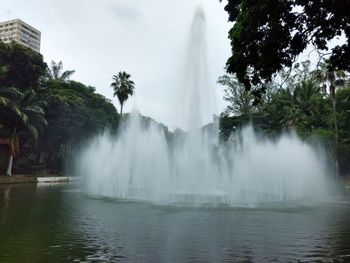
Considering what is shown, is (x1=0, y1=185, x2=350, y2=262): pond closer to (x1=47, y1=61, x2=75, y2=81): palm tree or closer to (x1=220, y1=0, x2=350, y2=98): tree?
(x1=220, y1=0, x2=350, y2=98): tree

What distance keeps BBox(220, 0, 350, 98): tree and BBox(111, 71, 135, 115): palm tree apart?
55.6 m

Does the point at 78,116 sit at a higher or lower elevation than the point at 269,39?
higher

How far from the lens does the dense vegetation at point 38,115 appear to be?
44062 millimetres

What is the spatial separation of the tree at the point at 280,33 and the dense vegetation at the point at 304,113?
33.2 meters

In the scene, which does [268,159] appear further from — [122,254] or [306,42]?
[122,254]

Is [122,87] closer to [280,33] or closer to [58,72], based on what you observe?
[58,72]

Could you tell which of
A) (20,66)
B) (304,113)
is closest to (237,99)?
(304,113)

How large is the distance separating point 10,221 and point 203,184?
17425 mm

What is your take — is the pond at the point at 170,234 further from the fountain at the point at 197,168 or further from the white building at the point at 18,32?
the white building at the point at 18,32

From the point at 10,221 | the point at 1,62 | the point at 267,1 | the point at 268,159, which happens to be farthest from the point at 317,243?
the point at 1,62

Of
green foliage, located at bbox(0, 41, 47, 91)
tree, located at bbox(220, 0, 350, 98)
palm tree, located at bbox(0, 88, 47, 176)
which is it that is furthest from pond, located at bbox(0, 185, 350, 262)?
green foliage, located at bbox(0, 41, 47, 91)

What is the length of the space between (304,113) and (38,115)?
3534 cm

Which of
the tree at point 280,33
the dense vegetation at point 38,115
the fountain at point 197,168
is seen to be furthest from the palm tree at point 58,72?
the tree at point 280,33

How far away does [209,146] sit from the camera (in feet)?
106
